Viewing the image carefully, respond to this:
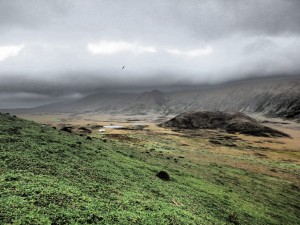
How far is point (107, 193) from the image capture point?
1966 centimetres

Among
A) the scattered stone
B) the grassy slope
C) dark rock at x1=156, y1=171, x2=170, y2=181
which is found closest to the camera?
the grassy slope

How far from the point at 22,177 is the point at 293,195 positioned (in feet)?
121

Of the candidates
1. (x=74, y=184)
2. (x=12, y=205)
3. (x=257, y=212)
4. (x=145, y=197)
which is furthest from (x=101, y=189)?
(x=257, y=212)

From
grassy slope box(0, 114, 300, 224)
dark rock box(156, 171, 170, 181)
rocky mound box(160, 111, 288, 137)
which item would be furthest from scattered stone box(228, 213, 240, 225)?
rocky mound box(160, 111, 288, 137)

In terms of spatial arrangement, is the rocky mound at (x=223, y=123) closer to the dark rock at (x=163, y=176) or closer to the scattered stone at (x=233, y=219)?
the dark rock at (x=163, y=176)

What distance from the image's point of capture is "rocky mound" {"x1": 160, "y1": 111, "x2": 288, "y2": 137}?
145 meters

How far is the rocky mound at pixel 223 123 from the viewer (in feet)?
475

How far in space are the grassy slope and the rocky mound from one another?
112709mm

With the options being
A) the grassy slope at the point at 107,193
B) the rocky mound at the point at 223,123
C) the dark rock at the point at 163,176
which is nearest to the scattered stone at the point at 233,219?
the grassy slope at the point at 107,193

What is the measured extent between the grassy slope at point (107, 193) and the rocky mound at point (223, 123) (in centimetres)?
11271

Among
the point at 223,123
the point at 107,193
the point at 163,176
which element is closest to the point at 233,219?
the point at 163,176

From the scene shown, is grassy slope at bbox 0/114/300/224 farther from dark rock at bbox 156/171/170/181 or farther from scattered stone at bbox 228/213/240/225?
dark rock at bbox 156/171/170/181

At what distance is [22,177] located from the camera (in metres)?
17.8

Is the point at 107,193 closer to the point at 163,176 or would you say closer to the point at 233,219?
the point at 233,219
